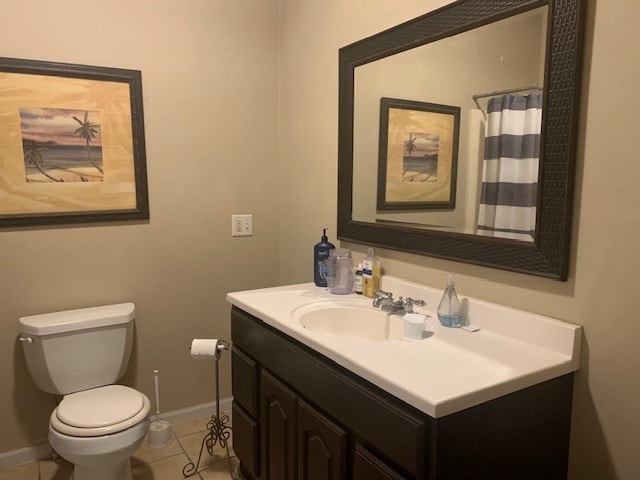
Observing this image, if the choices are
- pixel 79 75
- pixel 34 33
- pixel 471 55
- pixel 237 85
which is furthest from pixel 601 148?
pixel 34 33

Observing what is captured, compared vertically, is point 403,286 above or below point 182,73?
below

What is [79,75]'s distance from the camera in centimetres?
211

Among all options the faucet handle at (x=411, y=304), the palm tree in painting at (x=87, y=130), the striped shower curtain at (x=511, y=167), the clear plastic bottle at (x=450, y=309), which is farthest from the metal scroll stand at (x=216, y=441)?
the striped shower curtain at (x=511, y=167)

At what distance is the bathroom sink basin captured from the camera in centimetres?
172

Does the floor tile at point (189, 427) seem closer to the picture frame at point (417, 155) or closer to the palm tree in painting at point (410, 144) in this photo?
the picture frame at point (417, 155)

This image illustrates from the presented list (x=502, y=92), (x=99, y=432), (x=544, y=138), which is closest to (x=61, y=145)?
(x=99, y=432)

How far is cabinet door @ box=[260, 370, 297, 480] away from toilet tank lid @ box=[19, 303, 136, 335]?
2.68 feet

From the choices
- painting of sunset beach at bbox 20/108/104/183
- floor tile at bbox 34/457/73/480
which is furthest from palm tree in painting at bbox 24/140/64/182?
floor tile at bbox 34/457/73/480

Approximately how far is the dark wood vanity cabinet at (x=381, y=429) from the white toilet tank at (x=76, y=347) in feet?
2.60

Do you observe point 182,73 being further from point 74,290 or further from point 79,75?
point 74,290

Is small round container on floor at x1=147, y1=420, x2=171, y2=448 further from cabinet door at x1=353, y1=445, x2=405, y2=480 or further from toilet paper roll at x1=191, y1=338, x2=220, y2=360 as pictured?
cabinet door at x1=353, y1=445, x2=405, y2=480

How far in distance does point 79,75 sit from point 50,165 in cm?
42

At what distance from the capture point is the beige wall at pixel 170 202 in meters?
2.11

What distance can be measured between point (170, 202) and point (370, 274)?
1126 mm
